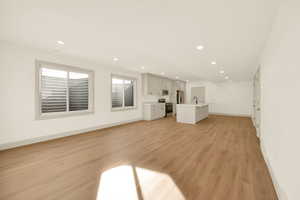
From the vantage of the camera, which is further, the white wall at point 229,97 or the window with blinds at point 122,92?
the white wall at point 229,97

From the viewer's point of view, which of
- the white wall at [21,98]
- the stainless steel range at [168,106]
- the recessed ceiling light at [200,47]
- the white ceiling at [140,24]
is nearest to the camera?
the white ceiling at [140,24]

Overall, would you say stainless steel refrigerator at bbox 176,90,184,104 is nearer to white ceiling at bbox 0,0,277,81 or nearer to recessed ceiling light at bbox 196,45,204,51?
white ceiling at bbox 0,0,277,81

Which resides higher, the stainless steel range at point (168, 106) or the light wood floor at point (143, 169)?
the stainless steel range at point (168, 106)

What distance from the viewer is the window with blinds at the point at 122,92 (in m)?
5.92

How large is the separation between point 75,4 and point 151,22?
1131 millimetres

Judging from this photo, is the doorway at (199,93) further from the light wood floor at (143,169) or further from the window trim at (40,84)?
the window trim at (40,84)

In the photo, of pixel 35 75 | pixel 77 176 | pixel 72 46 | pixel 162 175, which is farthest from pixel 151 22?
pixel 35 75

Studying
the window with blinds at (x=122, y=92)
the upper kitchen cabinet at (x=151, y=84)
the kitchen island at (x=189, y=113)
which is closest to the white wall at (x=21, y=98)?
the window with blinds at (x=122, y=92)

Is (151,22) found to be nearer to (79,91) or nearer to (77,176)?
(77,176)

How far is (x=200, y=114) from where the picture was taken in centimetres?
687

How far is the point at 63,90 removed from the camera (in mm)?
4211

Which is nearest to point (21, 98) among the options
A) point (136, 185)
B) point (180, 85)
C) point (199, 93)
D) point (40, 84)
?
point (40, 84)

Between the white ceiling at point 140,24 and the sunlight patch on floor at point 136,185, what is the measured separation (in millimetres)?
2528

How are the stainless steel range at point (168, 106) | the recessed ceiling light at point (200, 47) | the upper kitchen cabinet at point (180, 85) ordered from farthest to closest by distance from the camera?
the upper kitchen cabinet at point (180, 85) < the stainless steel range at point (168, 106) < the recessed ceiling light at point (200, 47)
